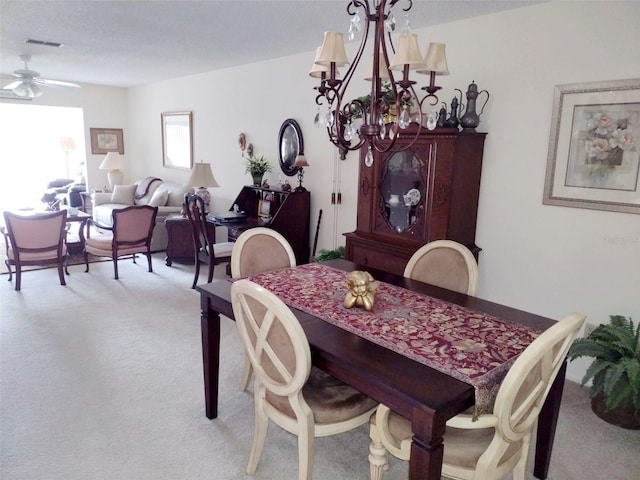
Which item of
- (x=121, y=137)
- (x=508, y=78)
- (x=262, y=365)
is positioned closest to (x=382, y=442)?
(x=262, y=365)

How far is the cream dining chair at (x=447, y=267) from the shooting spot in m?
2.30

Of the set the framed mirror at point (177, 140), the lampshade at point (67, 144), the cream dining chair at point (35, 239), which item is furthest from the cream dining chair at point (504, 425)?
the lampshade at point (67, 144)

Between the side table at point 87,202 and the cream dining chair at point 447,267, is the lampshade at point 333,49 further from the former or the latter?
the side table at point 87,202

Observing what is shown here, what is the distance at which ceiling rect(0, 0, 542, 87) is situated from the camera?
299 centimetres

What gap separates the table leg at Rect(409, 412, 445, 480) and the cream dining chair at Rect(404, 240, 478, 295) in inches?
43.5

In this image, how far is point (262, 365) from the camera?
1.77 meters

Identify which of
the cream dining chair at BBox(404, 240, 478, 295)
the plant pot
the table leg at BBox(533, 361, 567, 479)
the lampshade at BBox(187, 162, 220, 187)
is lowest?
the plant pot

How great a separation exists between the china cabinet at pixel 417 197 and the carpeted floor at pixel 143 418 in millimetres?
1241

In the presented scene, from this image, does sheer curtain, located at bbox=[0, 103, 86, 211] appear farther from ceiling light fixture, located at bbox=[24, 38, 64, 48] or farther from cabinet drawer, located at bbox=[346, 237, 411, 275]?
cabinet drawer, located at bbox=[346, 237, 411, 275]

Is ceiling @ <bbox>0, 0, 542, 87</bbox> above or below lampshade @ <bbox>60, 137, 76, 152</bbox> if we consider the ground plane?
above

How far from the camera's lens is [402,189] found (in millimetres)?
3229

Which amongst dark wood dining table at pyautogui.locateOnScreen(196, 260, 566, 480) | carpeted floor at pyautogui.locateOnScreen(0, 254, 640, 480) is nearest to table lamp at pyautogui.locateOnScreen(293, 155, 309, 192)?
carpeted floor at pyautogui.locateOnScreen(0, 254, 640, 480)

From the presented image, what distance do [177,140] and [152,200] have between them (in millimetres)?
1066

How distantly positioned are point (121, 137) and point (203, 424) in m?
7.03
